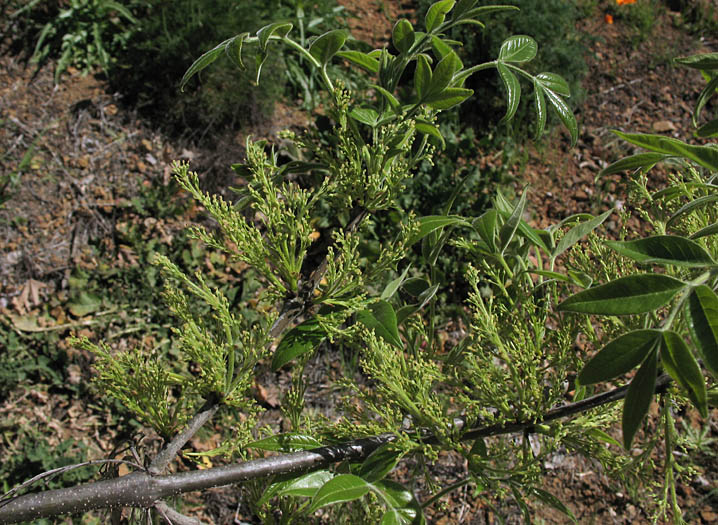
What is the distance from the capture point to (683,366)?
597 mm

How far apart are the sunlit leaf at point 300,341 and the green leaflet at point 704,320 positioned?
1.79 ft

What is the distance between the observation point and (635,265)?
3.59ft

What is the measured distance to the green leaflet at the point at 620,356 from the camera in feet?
2.02

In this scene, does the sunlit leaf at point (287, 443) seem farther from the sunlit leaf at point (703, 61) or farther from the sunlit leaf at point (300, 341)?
the sunlit leaf at point (703, 61)

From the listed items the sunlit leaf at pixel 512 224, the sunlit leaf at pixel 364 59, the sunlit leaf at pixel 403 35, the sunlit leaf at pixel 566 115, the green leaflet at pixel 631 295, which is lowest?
the sunlit leaf at pixel 512 224

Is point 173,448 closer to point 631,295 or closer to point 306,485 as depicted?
point 306,485

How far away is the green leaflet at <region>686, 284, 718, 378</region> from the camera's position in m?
0.60

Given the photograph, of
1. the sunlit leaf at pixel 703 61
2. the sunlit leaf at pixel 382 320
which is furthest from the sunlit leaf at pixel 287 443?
the sunlit leaf at pixel 703 61

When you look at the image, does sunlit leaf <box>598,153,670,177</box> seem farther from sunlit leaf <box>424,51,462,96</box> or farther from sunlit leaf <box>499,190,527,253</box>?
sunlit leaf <box>424,51,462,96</box>

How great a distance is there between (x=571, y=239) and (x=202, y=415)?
0.72 m

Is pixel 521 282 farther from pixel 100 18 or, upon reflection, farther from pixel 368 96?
pixel 100 18

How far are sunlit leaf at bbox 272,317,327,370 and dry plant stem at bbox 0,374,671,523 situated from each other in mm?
159

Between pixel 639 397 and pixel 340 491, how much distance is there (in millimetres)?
419

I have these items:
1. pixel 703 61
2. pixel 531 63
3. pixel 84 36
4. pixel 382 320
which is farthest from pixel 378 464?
pixel 84 36
